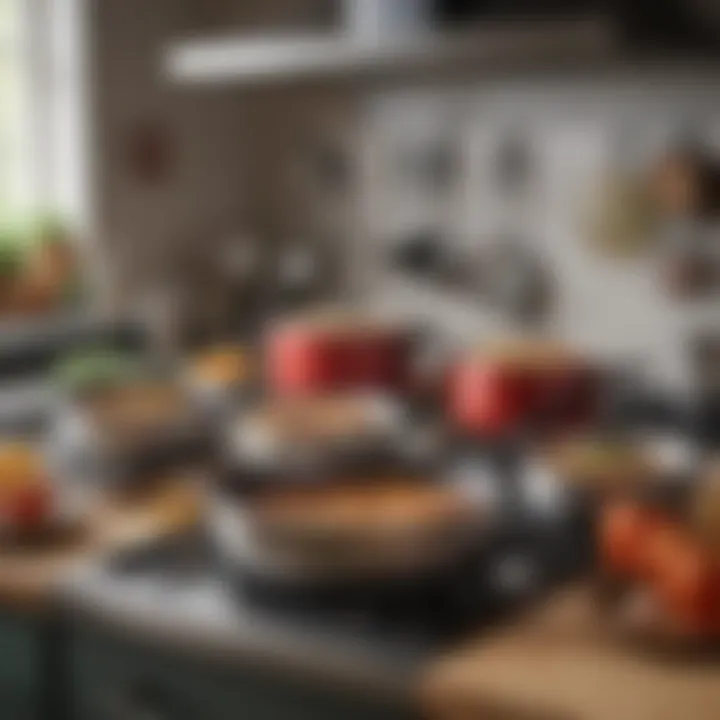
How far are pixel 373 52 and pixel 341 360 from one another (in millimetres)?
346

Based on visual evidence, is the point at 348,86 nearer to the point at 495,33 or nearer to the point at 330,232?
the point at 330,232

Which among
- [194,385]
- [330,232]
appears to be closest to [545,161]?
[330,232]

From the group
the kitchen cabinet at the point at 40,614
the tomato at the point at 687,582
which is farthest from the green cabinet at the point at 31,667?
the tomato at the point at 687,582

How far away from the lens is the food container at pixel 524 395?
161 cm

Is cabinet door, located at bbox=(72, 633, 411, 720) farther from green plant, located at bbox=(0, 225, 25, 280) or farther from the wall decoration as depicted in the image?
the wall decoration

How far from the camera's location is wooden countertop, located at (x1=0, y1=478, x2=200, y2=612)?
1.22 meters

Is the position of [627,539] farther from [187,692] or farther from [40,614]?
[40,614]

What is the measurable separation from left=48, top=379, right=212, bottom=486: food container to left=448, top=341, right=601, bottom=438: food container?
28 cm

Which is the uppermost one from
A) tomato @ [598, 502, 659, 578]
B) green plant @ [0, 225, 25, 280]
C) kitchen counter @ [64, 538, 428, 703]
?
green plant @ [0, 225, 25, 280]

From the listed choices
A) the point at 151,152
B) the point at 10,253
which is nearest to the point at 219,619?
the point at 10,253

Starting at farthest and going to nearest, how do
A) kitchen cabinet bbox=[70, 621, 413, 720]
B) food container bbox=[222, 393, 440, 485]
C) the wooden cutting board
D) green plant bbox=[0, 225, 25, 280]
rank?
green plant bbox=[0, 225, 25, 280], food container bbox=[222, 393, 440, 485], kitchen cabinet bbox=[70, 621, 413, 720], the wooden cutting board

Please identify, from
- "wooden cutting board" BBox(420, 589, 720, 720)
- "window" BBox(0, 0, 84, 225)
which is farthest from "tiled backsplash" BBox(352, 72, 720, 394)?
"wooden cutting board" BBox(420, 589, 720, 720)

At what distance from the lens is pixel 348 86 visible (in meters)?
2.04

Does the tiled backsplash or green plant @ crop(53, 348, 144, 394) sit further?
the tiled backsplash
